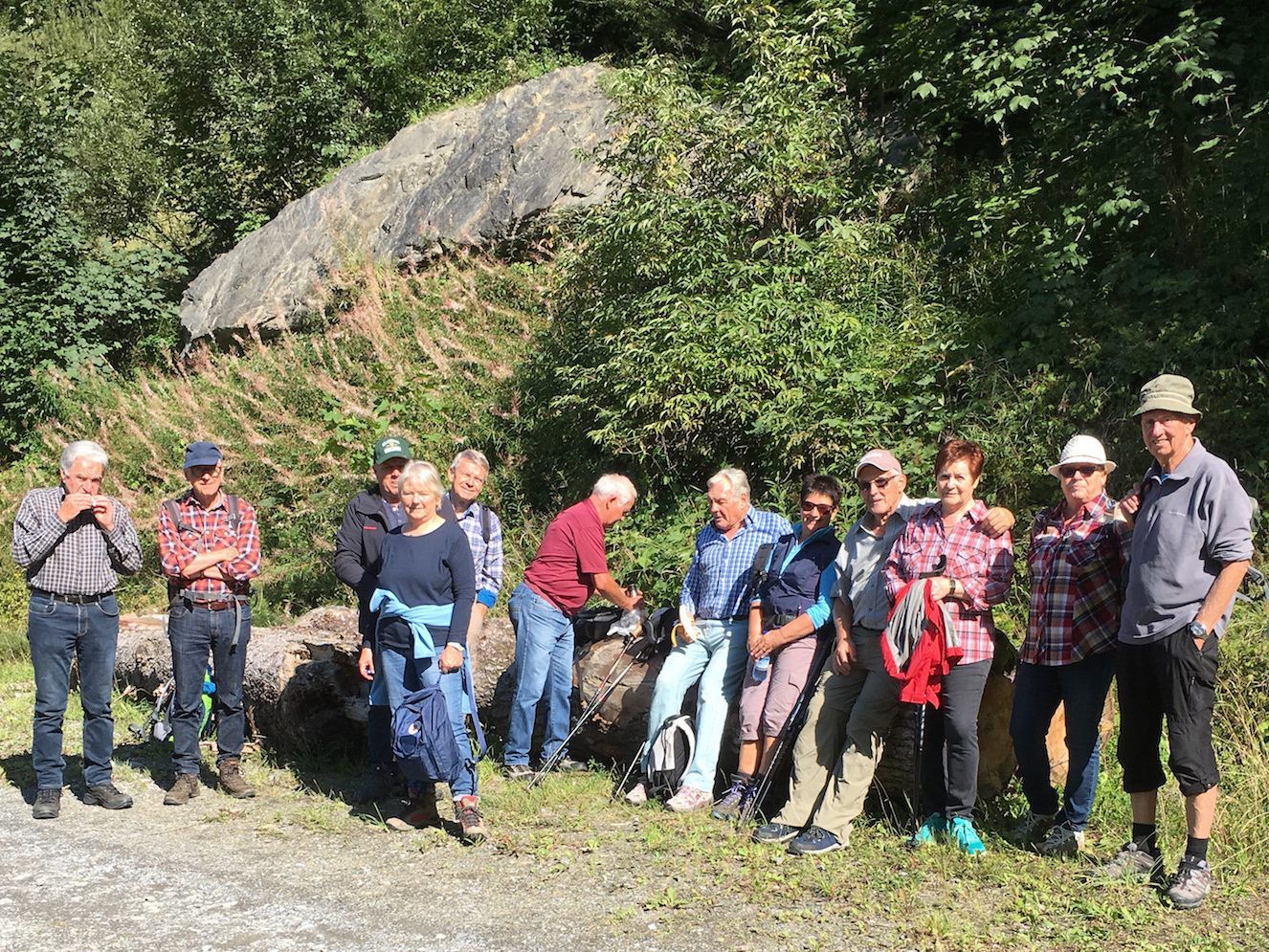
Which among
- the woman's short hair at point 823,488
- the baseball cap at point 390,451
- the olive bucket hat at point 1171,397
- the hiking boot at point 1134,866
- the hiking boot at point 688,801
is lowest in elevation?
the hiking boot at point 688,801

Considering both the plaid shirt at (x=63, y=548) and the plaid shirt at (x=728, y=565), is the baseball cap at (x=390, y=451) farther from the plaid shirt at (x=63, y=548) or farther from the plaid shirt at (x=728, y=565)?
the plaid shirt at (x=728, y=565)

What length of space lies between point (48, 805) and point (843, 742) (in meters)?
3.99

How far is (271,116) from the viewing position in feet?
59.4

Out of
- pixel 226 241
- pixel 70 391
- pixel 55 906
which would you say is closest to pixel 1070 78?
pixel 55 906

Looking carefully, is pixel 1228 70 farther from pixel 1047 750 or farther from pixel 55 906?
pixel 55 906

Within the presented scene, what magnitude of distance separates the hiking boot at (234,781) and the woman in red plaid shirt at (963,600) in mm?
3474

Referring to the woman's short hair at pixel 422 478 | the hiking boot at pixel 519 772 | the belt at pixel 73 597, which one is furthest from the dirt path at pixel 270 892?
the woman's short hair at pixel 422 478

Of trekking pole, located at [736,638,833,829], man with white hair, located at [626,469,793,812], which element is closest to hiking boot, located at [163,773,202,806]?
man with white hair, located at [626,469,793,812]

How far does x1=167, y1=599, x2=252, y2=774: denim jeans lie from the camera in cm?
607

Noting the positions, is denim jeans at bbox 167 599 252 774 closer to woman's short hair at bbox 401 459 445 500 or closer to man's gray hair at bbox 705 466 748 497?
woman's short hair at bbox 401 459 445 500

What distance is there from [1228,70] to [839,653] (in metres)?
6.38

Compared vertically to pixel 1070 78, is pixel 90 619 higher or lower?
lower

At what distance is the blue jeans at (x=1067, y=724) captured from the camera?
15.5 feet

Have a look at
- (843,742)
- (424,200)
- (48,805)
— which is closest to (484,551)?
(843,742)
